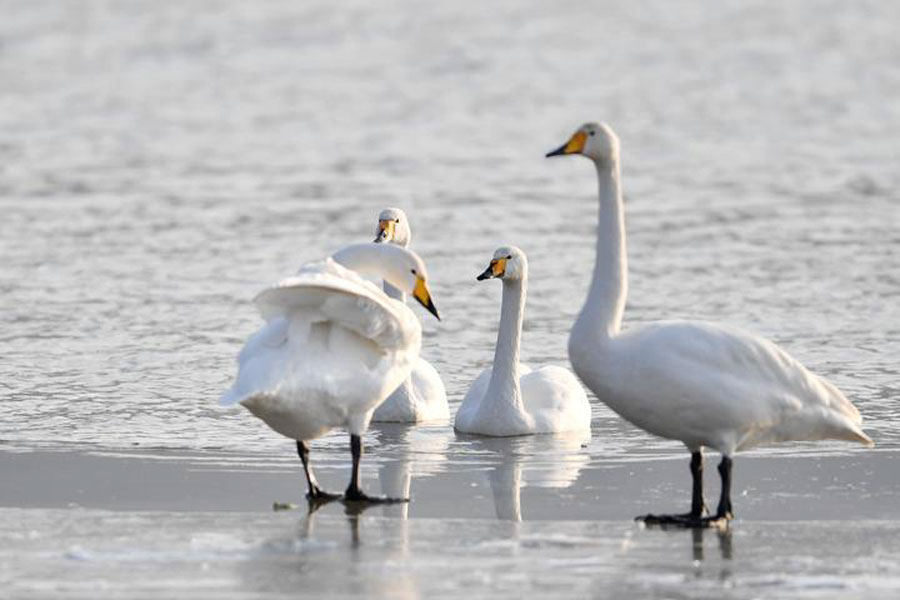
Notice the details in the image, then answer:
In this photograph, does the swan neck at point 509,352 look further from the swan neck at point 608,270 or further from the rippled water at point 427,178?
the swan neck at point 608,270

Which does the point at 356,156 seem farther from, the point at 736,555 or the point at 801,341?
the point at 736,555

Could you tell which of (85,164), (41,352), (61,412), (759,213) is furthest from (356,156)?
(61,412)

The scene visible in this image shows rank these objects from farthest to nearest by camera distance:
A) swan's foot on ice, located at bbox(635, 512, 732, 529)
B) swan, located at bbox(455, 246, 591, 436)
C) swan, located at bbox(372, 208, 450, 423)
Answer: swan, located at bbox(372, 208, 450, 423) → swan, located at bbox(455, 246, 591, 436) → swan's foot on ice, located at bbox(635, 512, 732, 529)

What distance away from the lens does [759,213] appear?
721 inches

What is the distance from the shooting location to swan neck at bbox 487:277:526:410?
1084 cm

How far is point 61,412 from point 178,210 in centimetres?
771

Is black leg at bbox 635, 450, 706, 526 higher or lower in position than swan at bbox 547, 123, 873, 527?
lower

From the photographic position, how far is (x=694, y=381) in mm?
8039

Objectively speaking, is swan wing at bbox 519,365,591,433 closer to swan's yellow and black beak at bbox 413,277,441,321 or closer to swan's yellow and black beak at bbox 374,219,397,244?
swan's yellow and black beak at bbox 374,219,397,244

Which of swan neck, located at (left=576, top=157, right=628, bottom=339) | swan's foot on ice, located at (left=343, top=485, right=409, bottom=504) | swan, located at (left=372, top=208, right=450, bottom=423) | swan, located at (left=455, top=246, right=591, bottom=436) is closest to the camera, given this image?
swan neck, located at (left=576, top=157, right=628, bottom=339)

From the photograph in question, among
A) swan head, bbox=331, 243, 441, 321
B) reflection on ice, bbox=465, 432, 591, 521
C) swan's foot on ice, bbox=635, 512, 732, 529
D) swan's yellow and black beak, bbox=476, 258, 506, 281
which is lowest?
reflection on ice, bbox=465, 432, 591, 521

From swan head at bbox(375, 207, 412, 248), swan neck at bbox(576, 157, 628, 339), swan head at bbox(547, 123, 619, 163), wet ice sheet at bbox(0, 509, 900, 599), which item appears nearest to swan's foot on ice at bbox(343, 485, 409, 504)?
wet ice sheet at bbox(0, 509, 900, 599)

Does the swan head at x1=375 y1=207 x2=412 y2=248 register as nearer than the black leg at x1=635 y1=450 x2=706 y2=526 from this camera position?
No

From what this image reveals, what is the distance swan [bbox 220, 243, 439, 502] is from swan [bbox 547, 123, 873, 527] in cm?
96
